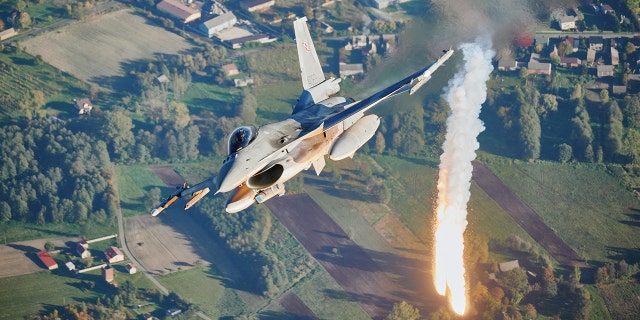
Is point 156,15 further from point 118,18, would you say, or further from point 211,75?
point 211,75

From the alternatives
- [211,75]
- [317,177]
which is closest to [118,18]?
[211,75]

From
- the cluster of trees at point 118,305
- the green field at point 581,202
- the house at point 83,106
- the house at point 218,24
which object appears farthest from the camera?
the house at point 218,24

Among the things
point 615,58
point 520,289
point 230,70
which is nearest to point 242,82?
point 230,70

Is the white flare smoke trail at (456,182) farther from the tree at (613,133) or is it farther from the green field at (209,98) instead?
the green field at (209,98)

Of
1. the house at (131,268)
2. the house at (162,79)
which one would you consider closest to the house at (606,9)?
the house at (162,79)

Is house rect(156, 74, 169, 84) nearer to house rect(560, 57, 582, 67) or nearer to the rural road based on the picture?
the rural road

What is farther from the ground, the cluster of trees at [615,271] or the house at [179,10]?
the house at [179,10]

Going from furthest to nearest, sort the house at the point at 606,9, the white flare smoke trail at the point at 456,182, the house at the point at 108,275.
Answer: the house at the point at 606,9, the house at the point at 108,275, the white flare smoke trail at the point at 456,182

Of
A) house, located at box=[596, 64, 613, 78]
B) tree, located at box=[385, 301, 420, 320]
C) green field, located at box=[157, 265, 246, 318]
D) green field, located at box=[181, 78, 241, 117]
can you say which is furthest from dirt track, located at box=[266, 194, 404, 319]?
house, located at box=[596, 64, 613, 78]
